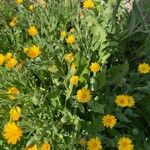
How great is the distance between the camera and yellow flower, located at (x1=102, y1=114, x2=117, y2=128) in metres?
2.21

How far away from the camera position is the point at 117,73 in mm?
2428

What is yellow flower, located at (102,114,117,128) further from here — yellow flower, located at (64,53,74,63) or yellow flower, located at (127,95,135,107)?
yellow flower, located at (64,53,74,63)

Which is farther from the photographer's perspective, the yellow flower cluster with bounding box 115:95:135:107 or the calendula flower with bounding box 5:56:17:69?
the calendula flower with bounding box 5:56:17:69

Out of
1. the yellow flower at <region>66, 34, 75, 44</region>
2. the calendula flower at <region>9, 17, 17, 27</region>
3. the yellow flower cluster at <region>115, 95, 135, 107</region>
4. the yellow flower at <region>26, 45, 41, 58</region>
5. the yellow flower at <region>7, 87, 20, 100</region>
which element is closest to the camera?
the yellow flower cluster at <region>115, 95, 135, 107</region>

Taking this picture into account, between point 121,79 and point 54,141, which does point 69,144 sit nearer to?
point 54,141

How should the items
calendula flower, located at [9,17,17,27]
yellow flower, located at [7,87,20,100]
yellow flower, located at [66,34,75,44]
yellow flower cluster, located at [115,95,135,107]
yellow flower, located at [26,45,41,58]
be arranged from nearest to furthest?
yellow flower cluster, located at [115,95,135,107] → yellow flower, located at [7,87,20,100] → yellow flower, located at [26,45,41,58] → yellow flower, located at [66,34,75,44] → calendula flower, located at [9,17,17,27]

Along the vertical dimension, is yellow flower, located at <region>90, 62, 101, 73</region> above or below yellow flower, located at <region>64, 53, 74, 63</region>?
below

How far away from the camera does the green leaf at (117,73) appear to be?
7.84 feet

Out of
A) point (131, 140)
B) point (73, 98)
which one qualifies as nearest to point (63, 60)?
point (73, 98)

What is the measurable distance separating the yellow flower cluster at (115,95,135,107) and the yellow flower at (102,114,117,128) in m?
0.09

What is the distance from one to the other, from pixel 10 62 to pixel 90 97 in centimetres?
52

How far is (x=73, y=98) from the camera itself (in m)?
2.38

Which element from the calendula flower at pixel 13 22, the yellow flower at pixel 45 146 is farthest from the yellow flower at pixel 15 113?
the calendula flower at pixel 13 22

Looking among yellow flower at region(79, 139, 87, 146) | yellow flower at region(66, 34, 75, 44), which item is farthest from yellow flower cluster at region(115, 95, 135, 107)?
yellow flower at region(66, 34, 75, 44)
